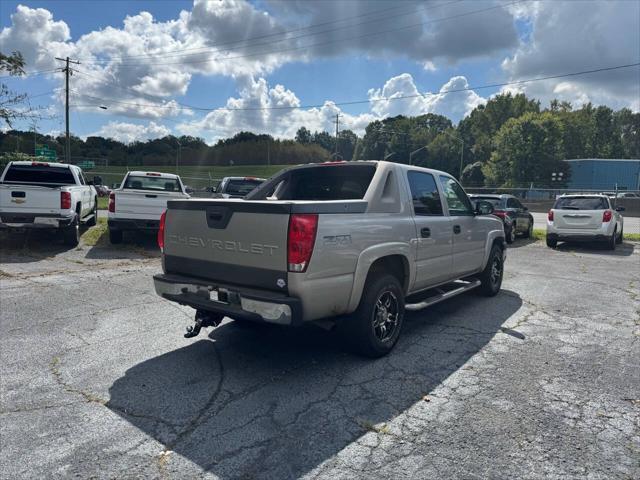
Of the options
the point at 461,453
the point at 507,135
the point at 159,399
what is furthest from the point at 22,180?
the point at 507,135

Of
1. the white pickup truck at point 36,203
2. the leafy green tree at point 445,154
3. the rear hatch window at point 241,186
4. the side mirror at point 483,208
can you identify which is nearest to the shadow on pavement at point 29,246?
the white pickup truck at point 36,203

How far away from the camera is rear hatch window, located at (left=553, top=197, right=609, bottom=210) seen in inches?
543

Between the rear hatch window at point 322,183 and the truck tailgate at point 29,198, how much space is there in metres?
6.59

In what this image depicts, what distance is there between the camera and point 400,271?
16.7ft

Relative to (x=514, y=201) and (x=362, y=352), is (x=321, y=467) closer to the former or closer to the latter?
(x=362, y=352)

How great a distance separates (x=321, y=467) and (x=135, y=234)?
→ 11810 millimetres

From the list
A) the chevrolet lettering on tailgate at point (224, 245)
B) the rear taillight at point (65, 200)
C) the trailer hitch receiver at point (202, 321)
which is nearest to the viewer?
the chevrolet lettering on tailgate at point (224, 245)

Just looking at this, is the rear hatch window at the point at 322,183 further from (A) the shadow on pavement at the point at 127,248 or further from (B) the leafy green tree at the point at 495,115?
(B) the leafy green tree at the point at 495,115

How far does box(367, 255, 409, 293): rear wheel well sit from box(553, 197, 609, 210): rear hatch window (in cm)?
1104

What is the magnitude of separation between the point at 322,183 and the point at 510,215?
1145 centimetres

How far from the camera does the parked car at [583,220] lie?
13555mm

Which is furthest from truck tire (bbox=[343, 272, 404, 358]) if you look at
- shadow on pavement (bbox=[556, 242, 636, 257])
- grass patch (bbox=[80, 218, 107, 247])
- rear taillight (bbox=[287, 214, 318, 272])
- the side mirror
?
shadow on pavement (bbox=[556, 242, 636, 257])

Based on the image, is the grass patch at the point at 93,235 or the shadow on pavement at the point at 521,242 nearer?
the grass patch at the point at 93,235

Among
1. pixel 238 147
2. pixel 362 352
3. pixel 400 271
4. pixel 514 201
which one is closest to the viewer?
pixel 362 352
